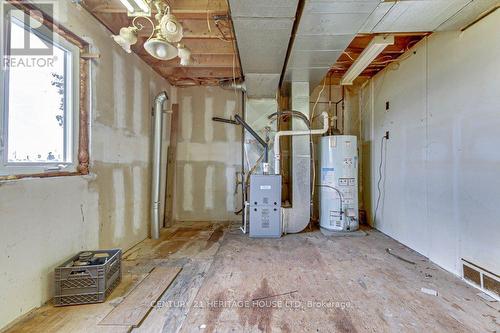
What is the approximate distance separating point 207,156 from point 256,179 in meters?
1.38

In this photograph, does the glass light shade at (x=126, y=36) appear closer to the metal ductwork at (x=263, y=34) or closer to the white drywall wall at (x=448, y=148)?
the metal ductwork at (x=263, y=34)

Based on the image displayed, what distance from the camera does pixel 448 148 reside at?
2330 mm

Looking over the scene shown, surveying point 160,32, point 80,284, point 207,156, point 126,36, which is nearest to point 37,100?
point 126,36

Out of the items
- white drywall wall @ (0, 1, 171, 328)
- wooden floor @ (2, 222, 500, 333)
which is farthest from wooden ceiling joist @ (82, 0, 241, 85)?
wooden floor @ (2, 222, 500, 333)

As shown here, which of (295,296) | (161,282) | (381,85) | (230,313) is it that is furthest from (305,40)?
(161,282)

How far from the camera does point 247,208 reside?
3.78 metres

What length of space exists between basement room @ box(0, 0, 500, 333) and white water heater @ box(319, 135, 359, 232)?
0.10ft

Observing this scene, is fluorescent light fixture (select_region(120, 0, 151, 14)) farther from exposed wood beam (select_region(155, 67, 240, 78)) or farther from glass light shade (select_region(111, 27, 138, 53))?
exposed wood beam (select_region(155, 67, 240, 78))

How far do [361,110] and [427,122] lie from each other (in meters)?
1.76

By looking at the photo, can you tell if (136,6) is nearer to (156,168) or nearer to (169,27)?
(169,27)

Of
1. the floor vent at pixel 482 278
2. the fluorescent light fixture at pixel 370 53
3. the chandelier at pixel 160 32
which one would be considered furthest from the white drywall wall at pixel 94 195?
the floor vent at pixel 482 278

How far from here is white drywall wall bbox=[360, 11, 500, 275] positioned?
1908mm

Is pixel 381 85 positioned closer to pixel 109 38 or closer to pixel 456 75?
pixel 456 75

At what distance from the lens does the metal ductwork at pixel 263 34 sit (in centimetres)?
184
